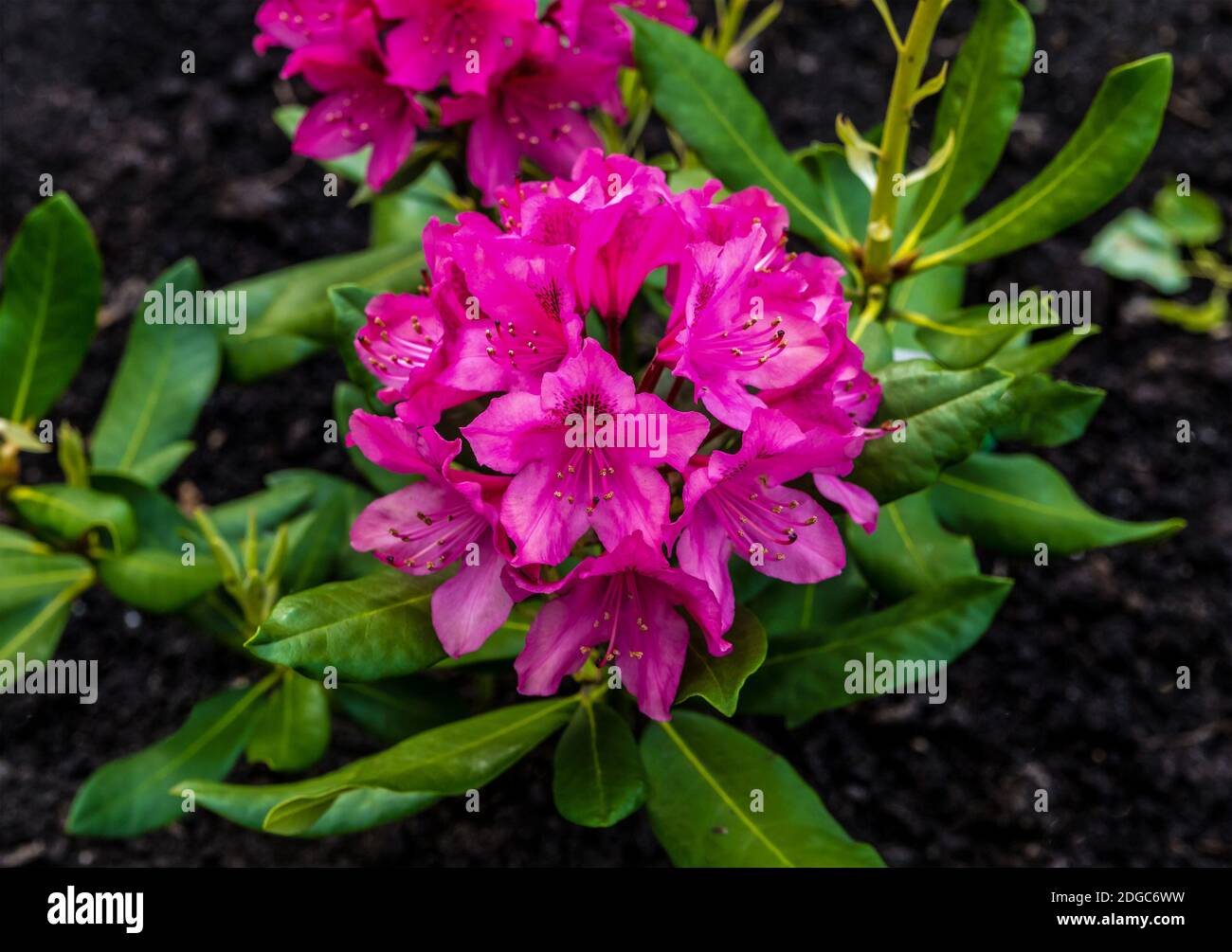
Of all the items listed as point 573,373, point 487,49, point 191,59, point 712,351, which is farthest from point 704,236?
point 191,59

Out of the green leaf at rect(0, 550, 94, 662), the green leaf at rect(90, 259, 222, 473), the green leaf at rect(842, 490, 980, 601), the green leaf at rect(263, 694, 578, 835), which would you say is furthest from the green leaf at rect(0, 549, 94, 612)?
the green leaf at rect(842, 490, 980, 601)

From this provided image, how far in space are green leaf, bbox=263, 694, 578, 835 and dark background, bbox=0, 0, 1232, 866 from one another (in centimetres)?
66

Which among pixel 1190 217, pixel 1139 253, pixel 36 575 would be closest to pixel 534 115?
pixel 36 575

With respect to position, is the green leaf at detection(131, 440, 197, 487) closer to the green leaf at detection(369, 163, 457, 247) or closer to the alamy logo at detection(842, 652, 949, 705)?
the green leaf at detection(369, 163, 457, 247)

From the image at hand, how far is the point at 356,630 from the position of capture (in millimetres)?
1424

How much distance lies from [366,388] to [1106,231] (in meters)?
2.10

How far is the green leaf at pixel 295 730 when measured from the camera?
187cm

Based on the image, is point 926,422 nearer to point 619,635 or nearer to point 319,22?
point 619,635

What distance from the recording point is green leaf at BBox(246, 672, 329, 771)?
6.14ft

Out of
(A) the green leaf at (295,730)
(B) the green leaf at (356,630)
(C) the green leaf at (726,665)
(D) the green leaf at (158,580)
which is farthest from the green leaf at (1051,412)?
(D) the green leaf at (158,580)

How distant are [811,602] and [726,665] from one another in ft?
2.08

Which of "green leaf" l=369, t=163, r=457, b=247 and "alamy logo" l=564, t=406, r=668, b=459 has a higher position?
"green leaf" l=369, t=163, r=457, b=247
